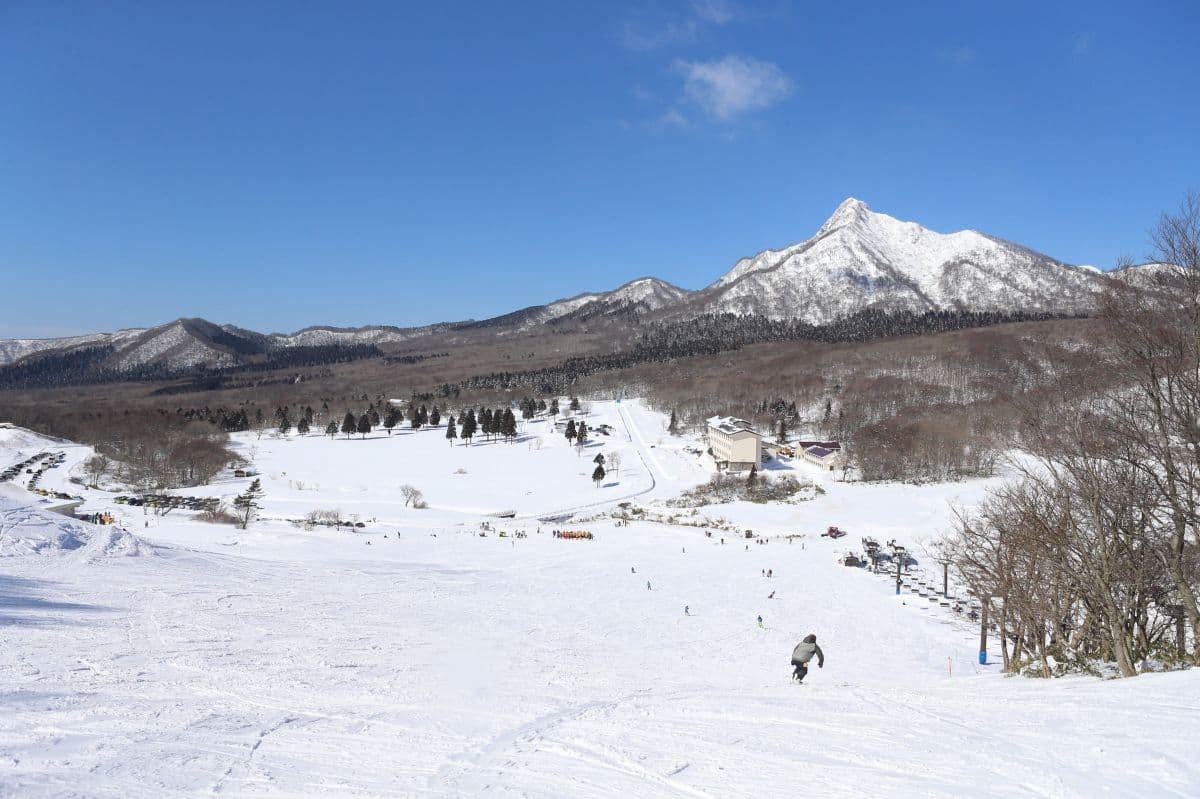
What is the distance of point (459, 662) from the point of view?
44.6 ft

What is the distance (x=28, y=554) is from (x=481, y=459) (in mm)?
64996

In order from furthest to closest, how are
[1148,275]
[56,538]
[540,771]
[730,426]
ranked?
[730,426]
[56,538]
[1148,275]
[540,771]

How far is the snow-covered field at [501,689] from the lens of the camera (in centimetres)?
646

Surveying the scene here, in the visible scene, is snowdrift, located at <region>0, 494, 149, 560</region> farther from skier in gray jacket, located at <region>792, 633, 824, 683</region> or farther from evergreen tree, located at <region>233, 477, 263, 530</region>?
skier in gray jacket, located at <region>792, 633, 824, 683</region>

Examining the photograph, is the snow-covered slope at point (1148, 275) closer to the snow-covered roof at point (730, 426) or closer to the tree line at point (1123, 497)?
the tree line at point (1123, 497)

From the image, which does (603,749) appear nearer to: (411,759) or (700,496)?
(411,759)

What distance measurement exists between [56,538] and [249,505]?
29109 millimetres

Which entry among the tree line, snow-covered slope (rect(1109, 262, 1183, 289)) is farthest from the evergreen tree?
snow-covered slope (rect(1109, 262, 1183, 289))

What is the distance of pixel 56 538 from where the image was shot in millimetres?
22172

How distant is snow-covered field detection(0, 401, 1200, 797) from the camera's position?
6457 millimetres

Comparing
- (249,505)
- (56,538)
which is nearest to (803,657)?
(56,538)

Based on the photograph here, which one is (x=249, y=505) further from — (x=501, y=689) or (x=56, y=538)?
(x=501, y=689)

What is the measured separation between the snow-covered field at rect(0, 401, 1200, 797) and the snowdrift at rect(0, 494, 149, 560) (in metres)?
0.11

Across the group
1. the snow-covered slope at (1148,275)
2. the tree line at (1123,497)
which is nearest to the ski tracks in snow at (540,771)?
the tree line at (1123,497)
